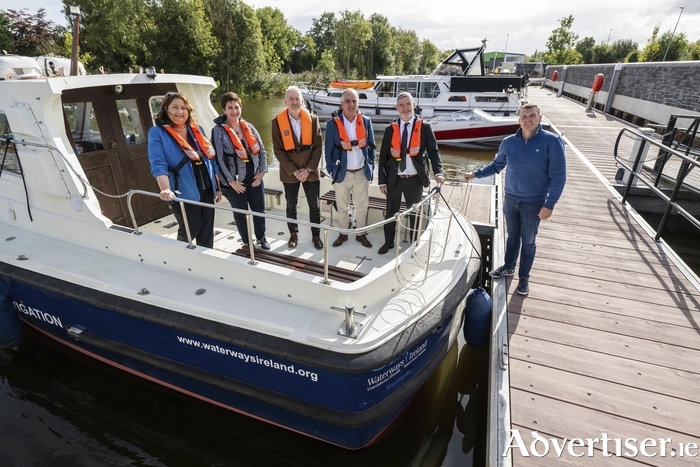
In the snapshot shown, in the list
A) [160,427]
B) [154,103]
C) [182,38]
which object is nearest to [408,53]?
[182,38]

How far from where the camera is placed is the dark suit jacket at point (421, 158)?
3.94 meters

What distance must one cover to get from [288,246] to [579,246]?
362 centimetres

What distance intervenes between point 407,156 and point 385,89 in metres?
16.8

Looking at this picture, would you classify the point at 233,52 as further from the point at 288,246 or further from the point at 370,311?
the point at 370,311

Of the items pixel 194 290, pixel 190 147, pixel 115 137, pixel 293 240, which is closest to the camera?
pixel 194 290

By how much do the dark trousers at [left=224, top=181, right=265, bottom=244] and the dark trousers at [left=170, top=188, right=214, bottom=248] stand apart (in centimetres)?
30

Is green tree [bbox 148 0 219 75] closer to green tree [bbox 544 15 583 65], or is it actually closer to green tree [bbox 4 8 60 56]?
green tree [bbox 4 8 60 56]

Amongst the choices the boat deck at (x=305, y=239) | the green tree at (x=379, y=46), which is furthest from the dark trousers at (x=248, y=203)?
the green tree at (x=379, y=46)

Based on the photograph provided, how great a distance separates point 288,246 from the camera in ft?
15.2

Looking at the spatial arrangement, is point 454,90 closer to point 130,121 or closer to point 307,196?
point 307,196

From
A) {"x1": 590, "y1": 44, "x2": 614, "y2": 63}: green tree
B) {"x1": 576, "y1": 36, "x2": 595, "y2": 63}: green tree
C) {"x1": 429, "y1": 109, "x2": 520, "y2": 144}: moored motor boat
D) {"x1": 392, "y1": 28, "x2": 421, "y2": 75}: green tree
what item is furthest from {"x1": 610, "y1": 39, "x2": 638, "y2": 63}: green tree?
{"x1": 429, "y1": 109, "x2": 520, "y2": 144}: moored motor boat

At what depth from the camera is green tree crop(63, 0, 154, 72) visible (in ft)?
80.2

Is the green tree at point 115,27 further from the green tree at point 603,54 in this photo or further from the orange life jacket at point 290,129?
the green tree at point 603,54

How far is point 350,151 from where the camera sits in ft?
13.6
